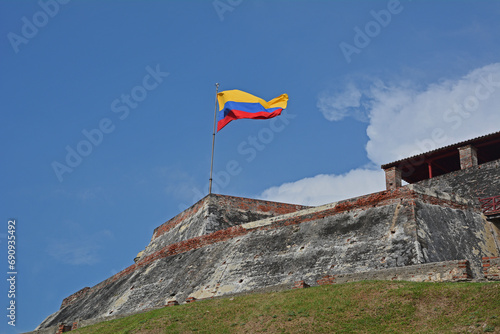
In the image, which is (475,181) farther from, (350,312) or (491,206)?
(350,312)

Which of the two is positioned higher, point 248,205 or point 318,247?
point 248,205

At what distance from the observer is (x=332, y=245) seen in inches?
683

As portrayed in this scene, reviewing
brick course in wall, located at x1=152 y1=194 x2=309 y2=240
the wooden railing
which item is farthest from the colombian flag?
the wooden railing

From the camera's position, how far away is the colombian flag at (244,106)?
24.4 metres

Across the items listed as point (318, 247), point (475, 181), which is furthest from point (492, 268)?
point (475, 181)

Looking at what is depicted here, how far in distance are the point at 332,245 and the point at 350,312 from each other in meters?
5.19

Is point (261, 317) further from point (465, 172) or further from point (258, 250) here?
point (465, 172)

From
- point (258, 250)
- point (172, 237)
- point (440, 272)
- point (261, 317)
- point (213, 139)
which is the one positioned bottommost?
point (261, 317)

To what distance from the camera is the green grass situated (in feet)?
36.2

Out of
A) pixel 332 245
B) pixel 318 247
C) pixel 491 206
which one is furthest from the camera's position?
pixel 491 206

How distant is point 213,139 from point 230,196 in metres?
2.67

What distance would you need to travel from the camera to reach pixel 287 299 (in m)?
13.9

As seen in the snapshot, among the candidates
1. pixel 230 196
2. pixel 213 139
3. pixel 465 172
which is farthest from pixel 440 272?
pixel 213 139

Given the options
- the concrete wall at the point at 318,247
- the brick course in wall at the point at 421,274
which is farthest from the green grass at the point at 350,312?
the concrete wall at the point at 318,247
